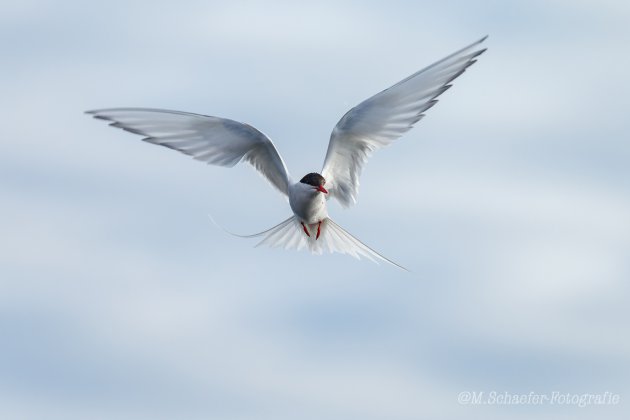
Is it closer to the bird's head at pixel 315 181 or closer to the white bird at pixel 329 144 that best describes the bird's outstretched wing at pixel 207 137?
the white bird at pixel 329 144

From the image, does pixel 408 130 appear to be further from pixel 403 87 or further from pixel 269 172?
pixel 269 172

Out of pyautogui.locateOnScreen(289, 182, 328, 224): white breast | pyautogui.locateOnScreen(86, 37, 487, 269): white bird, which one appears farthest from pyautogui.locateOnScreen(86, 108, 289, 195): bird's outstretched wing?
pyautogui.locateOnScreen(289, 182, 328, 224): white breast

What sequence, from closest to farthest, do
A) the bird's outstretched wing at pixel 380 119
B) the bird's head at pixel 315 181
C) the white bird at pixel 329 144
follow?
the bird's outstretched wing at pixel 380 119 < the white bird at pixel 329 144 < the bird's head at pixel 315 181

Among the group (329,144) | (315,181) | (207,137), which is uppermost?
(329,144)

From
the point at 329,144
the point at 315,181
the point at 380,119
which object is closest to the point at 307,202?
the point at 315,181

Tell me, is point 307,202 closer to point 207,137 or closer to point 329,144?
point 329,144

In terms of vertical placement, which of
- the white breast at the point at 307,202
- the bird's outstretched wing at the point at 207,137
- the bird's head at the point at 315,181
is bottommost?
the white breast at the point at 307,202

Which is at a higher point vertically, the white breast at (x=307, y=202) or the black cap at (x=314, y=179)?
the black cap at (x=314, y=179)

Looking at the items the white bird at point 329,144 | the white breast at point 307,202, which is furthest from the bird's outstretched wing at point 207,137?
the white breast at point 307,202
